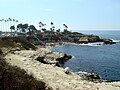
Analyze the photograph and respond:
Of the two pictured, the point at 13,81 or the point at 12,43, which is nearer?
the point at 13,81

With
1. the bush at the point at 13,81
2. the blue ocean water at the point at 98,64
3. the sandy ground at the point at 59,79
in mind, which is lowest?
the blue ocean water at the point at 98,64

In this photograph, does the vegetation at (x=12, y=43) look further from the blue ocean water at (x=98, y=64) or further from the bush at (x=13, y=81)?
the bush at (x=13, y=81)

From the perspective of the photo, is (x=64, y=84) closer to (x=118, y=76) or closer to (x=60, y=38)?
(x=118, y=76)

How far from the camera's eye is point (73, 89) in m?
21.9

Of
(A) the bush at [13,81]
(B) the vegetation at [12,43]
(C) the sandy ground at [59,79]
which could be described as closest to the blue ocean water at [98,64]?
(B) the vegetation at [12,43]

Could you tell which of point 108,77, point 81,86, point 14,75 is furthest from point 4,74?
point 108,77

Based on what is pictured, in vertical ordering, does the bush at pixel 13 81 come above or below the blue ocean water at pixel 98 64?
above

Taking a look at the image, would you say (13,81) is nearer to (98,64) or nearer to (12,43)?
(12,43)

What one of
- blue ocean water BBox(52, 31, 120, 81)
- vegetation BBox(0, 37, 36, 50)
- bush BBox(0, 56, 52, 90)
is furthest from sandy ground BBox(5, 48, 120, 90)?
blue ocean water BBox(52, 31, 120, 81)

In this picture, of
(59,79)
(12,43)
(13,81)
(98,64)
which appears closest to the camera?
(13,81)

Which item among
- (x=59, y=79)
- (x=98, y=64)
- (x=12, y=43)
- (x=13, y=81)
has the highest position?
(x=13, y=81)

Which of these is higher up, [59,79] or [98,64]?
[59,79]

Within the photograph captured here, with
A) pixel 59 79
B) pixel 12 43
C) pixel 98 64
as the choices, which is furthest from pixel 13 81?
pixel 98 64

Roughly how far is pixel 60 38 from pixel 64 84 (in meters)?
152
